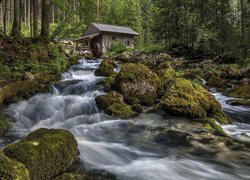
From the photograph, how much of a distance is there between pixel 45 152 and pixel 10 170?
1.46 meters

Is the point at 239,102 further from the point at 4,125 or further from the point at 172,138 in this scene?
the point at 4,125

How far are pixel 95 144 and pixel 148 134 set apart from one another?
1710 millimetres

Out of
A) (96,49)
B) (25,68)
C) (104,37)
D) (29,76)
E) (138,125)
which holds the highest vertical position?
(104,37)

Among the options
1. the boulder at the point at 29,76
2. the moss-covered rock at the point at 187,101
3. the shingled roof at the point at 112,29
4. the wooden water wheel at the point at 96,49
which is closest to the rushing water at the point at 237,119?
the moss-covered rock at the point at 187,101

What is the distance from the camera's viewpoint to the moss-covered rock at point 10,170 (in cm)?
387

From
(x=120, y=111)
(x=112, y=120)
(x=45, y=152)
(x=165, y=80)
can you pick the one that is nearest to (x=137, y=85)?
(x=120, y=111)

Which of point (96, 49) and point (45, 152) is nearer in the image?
point (45, 152)

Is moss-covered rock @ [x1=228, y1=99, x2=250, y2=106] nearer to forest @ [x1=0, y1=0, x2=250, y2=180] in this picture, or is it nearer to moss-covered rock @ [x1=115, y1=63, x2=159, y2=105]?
forest @ [x1=0, y1=0, x2=250, y2=180]

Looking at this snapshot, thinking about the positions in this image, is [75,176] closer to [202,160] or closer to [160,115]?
[202,160]

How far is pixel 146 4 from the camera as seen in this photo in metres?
77.7

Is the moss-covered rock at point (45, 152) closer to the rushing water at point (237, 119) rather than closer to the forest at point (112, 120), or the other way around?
the forest at point (112, 120)

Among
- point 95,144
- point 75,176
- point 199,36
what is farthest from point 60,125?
point 199,36

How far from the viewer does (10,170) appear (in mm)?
3975

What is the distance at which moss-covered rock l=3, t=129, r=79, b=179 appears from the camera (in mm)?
5145
